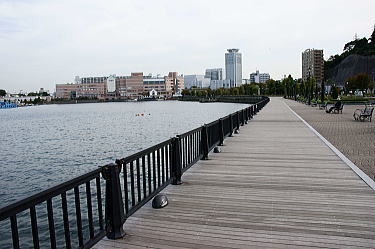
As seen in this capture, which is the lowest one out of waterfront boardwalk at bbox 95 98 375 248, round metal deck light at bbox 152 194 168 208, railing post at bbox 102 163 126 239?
waterfront boardwalk at bbox 95 98 375 248

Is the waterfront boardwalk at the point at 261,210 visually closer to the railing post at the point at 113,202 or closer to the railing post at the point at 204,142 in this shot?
the railing post at the point at 113,202

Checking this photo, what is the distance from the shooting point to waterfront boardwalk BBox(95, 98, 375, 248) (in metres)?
4.13

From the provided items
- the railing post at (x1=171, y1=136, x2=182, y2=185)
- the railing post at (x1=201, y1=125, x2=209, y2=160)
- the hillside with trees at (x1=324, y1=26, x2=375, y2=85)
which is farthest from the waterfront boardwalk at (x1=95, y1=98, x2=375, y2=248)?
the hillside with trees at (x1=324, y1=26, x2=375, y2=85)

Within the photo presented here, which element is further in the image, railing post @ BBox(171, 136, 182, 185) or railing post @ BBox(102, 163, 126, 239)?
railing post @ BBox(171, 136, 182, 185)

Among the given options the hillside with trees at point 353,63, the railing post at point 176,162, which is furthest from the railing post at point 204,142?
the hillside with trees at point 353,63

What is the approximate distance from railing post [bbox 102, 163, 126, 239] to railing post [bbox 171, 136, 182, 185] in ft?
7.47

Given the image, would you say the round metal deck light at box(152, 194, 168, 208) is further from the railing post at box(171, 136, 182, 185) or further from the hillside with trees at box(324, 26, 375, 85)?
the hillside with trees at box(324, 26, 375, 85)

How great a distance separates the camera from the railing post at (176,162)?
21.3 ft

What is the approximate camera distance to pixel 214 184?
6.75 meters

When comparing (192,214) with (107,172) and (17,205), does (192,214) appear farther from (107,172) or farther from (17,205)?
(17,205)

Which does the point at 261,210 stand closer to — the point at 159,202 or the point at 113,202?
the point at 159,202

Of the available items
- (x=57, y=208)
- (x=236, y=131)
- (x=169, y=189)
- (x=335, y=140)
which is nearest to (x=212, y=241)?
(x=169, y=189)

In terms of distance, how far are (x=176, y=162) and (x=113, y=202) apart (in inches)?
99.9

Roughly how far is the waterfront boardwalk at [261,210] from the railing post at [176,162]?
0.70 feet
